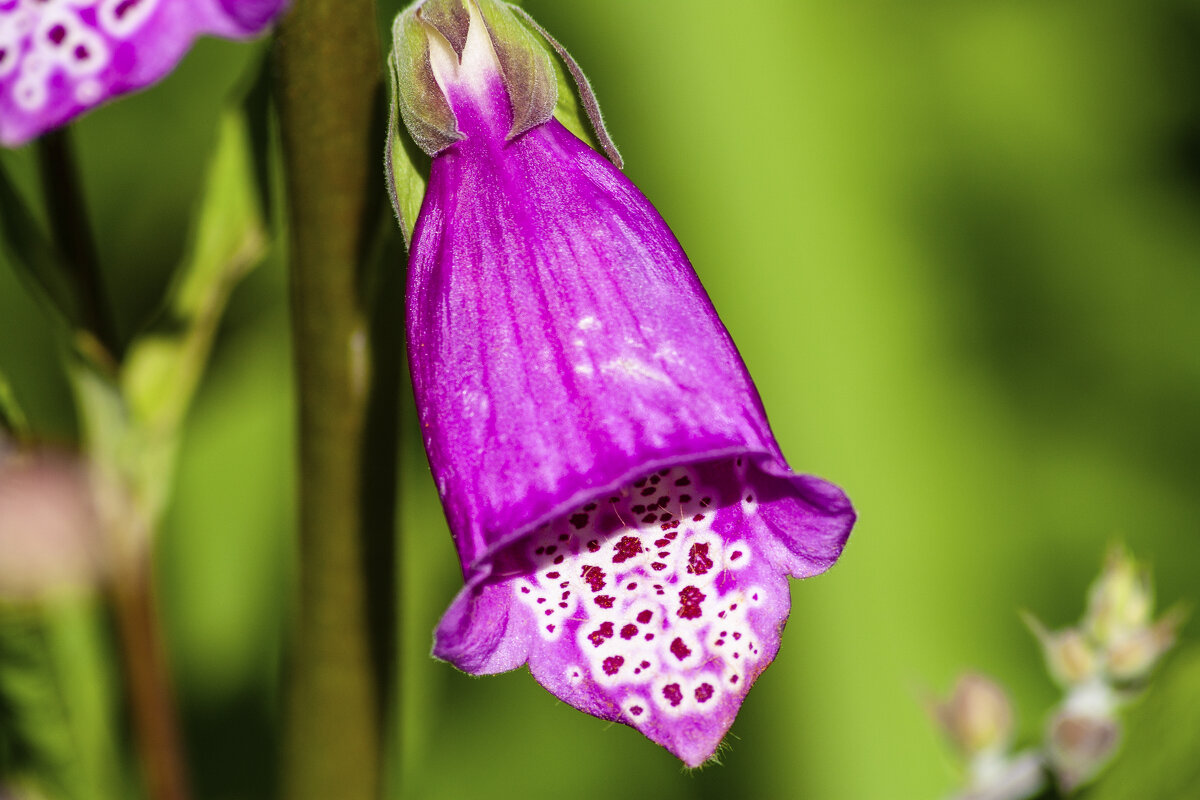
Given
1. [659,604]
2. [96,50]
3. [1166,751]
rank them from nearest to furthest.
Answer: [96,50], [659,604], [1166,751]

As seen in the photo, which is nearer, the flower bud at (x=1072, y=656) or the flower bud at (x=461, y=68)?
the flower bud at (x=461, y=68)

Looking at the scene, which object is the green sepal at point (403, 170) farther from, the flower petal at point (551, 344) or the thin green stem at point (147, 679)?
the thin green stem at point (147, 679)

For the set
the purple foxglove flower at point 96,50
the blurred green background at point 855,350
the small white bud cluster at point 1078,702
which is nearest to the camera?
the purple foxglove flower at point 96,50

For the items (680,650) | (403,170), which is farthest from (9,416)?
(680,650)

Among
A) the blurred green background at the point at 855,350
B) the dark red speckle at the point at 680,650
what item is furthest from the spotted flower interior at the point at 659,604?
the blurred green background at the point at 855,350

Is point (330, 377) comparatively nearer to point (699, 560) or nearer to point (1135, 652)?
point (699, 560)

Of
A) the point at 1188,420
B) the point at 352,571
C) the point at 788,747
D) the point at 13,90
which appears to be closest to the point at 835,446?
the point at 788,747

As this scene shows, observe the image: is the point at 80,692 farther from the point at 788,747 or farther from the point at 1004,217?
the point at 1004,217
